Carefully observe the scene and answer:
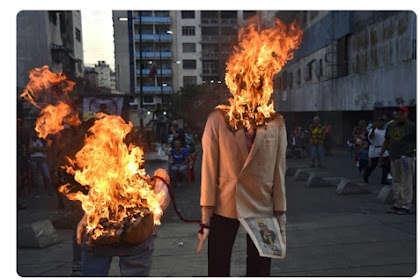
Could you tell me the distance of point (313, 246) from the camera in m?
4.97

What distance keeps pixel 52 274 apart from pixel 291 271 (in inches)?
95.8

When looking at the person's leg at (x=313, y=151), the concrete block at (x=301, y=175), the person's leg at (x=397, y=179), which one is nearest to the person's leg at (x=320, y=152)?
the person's leg at (x=313, y=151)

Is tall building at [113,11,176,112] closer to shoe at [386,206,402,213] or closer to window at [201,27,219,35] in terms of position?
window at [201,27,219,35]

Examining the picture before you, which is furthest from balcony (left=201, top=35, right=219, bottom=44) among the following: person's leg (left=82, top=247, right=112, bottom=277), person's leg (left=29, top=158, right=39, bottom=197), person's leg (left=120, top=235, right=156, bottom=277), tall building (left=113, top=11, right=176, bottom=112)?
person's leg (left=29, top=158, right=39, bottom=197)

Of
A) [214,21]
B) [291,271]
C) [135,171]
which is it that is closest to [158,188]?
[135,171]

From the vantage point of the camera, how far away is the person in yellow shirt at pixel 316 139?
1155 centimetres

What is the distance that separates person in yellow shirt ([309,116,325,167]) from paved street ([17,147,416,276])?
166 inches

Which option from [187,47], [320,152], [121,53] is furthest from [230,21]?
[320,152]

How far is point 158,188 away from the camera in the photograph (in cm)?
333

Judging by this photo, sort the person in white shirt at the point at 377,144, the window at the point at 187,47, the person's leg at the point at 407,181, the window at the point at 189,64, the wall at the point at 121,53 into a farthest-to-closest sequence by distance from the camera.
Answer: the person in white shirt at the point at 377,144
the person's leg at the point at 407,181
the window at the point at 187,47
the window at the point at 189,64
the wall at the point at 121,53

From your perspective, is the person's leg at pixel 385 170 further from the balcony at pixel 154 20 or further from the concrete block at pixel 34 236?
the concrete block at pixel 34 236

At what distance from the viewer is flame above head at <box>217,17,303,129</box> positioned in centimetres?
325

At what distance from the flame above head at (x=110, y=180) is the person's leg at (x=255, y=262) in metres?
0.74

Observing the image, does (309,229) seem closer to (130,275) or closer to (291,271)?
(291,271)
